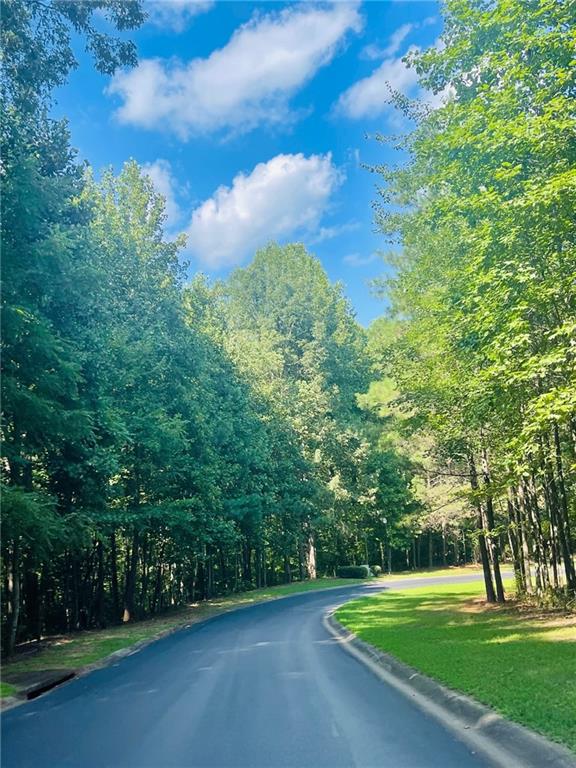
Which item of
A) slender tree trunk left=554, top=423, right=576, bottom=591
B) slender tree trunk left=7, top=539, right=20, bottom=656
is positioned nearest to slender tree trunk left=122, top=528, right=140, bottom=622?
slender tree trunk left=7, top=539, right=20, bottom=656

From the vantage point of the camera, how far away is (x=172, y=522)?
2386 cm

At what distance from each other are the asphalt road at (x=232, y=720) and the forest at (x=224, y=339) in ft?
13.6

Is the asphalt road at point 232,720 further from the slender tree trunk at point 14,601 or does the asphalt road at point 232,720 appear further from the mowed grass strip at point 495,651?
the slender tree trunk at point 14,601

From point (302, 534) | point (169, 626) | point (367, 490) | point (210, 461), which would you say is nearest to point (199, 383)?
point (210, 461)

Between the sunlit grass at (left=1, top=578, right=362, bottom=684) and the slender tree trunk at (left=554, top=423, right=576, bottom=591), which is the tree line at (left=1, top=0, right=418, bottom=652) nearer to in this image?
the sunlit grass at (left=1, top=578, right=362, bottom=684)

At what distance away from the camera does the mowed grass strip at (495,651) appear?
6.48 m

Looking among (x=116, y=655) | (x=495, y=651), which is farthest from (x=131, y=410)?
(x=495, y=651)

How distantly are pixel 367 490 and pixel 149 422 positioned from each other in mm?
28588

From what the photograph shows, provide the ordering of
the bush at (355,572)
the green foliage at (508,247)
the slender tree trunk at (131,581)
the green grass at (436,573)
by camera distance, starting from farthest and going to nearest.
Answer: the bush at (355,572), the green grass at (436,573), the slender tree trunk at (131,581), the green foliage at (508,247)

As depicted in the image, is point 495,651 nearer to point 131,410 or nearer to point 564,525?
point 564,525

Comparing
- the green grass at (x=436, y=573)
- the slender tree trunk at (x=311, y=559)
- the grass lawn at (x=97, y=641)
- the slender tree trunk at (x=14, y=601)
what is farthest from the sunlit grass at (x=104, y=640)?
the green grass at (x=436, y=573)

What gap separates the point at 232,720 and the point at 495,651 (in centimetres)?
553

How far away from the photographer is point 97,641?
56.7ft

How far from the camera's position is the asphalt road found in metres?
5.71
